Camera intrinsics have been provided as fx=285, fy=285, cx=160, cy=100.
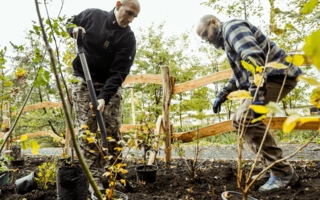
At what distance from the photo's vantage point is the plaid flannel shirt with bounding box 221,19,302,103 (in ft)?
6.75

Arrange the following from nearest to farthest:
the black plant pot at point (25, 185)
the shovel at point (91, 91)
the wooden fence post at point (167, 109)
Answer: the shovel at point (91, 91) → the black plant pot at point (25, 185) → the wooden fence post at point (167, 109)

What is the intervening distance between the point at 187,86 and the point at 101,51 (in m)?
1.40

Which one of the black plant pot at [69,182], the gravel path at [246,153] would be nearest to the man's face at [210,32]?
the black plant pot at [69,182]

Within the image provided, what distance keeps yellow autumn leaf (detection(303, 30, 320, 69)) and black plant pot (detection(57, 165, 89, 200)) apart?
6.14ft

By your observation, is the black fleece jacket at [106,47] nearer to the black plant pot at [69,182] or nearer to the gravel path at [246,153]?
the black plant pot at [69,182]

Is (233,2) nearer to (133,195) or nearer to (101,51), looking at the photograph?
(101,51)

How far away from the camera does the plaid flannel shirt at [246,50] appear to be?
2059 millimetres

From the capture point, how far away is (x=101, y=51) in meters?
2.77

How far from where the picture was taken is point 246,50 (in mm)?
2078

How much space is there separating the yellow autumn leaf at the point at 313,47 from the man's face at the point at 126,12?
241 centimetres

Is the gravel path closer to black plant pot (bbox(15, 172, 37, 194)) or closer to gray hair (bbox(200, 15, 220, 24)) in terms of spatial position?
black plant pot (bbox(15, 172, 37, 194))

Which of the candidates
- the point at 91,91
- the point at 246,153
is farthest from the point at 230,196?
the point at 246,153

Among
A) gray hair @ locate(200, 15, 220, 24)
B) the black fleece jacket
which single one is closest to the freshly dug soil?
the black fleece jacket

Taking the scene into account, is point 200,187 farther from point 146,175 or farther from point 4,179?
point 4,179
